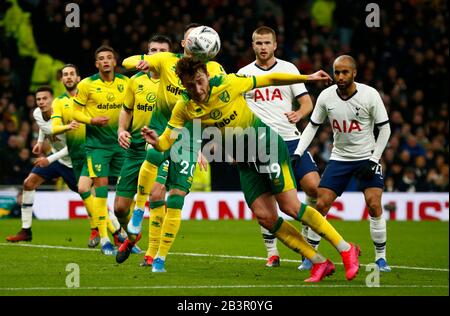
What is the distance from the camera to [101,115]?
48.5 feet

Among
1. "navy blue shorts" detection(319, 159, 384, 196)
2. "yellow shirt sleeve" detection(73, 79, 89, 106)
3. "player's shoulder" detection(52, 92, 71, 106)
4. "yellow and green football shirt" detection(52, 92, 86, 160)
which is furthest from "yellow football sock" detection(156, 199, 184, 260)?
"player's shoulder" detection(52, 92, 71, 106)

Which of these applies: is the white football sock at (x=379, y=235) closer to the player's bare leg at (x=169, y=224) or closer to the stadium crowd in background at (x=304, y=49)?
the player's bare leg at (x=169, y=224)

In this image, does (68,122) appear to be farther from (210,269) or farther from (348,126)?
(348,126)

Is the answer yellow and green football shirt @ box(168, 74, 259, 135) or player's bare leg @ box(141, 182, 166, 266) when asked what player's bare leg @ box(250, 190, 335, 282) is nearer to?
yellow and green football shirt @ box(168, 74, 259, 135)

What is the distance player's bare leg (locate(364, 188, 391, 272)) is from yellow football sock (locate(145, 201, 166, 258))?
245cm

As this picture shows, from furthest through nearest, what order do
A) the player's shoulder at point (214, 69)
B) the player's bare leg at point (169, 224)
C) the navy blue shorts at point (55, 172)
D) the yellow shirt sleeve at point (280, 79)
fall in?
1. the navy blue shorts at point (55, 172)
2. the player's bare leg at point (169, 224)
3. the player's shoulder at point (214, 69)
4. the yellow shirt sleeve at point (280, 79)

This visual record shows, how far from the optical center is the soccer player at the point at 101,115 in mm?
14656

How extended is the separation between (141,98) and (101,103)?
4.61 ft

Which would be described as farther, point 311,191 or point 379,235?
point 311,191

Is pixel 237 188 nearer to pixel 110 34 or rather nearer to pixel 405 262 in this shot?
pixel 110 34

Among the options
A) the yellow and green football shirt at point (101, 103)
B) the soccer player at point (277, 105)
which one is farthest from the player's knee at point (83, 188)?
the soccer player at point (277, 105)

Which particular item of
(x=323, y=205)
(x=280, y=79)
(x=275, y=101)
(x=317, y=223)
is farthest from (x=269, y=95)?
(x=317, y=223)

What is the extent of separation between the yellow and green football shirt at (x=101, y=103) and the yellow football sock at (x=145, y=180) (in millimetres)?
2139

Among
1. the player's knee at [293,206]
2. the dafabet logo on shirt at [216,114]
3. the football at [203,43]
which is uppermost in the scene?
the football at [203,43]
